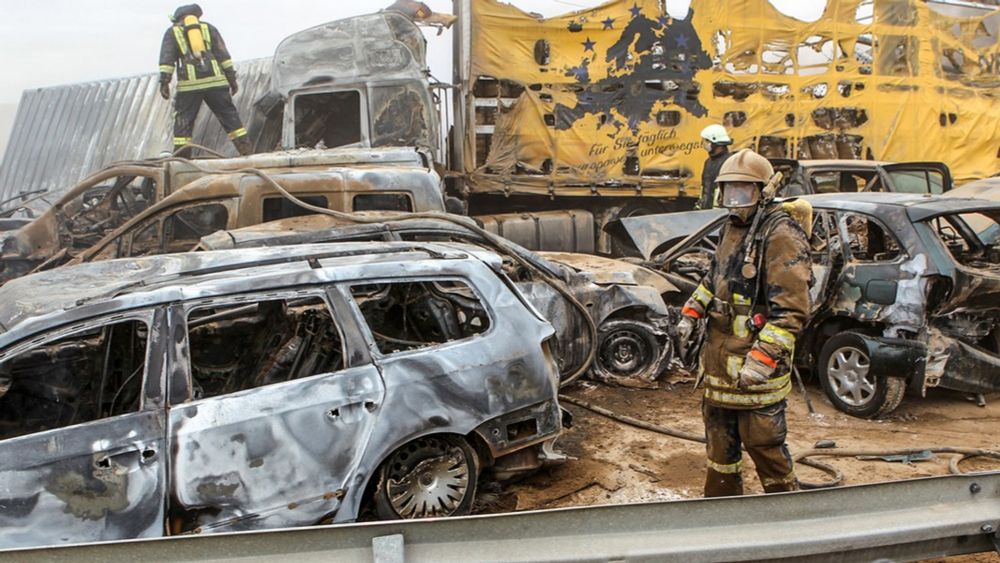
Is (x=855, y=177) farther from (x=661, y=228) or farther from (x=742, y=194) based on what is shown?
(x=742, y=194)

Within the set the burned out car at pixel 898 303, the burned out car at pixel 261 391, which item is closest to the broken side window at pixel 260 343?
the burned out car at pixel 261 391

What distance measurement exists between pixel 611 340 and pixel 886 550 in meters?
4.04

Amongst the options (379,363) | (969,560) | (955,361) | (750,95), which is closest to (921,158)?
(750,95)

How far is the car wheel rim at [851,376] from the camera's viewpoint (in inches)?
232

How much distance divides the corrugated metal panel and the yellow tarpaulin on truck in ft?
17.6

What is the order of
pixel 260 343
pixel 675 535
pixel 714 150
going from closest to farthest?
pixel 675 535
pixel 260 343
pixel 714 150

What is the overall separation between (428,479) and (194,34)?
8.92 m

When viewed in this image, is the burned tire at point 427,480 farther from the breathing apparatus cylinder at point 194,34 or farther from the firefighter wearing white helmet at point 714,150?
the breathing apparatus cylinder at point 194,34

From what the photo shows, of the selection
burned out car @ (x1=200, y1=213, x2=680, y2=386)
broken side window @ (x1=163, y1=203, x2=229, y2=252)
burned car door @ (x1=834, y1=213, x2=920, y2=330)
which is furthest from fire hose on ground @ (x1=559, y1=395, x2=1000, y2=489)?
broken side window @ (x1=163, y1=203, x2=229, y2=252)

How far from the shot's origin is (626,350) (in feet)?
22.2

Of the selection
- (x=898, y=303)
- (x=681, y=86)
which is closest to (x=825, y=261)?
(x=898, y=303)

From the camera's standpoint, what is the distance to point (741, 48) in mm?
11547

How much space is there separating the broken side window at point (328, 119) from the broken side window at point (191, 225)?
3.06 metres

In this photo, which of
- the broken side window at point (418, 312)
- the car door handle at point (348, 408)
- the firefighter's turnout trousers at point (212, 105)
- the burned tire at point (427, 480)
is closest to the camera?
the car door handle at point (348, 408)
